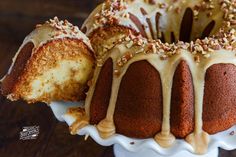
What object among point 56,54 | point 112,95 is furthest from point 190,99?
point 56,54

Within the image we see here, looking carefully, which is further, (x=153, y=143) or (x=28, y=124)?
(x=28, y=124)

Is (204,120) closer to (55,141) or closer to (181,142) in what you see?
(181,142)

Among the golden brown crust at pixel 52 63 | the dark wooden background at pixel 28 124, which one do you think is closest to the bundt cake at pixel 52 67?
the golden brown crust at pixel 52 63

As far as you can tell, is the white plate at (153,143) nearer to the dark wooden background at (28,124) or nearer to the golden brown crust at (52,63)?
the golden brown crust at (52,63)

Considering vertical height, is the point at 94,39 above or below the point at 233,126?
above

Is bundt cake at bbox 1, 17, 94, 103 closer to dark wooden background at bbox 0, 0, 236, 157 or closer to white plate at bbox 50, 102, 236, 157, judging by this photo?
white plate at bbox 50, 102, 236, 157

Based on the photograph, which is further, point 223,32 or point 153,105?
point 223,32

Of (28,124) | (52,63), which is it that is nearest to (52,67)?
(52,63)

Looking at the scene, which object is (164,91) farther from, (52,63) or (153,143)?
(52,63)
